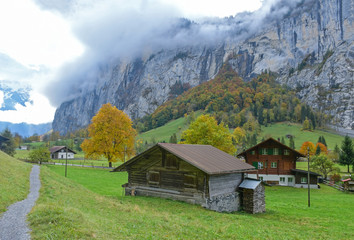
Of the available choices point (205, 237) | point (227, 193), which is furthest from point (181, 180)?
point (205, 237)

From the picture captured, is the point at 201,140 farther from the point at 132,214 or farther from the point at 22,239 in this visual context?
the point at 22,239

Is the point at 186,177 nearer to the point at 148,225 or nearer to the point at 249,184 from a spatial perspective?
the point at 249,184

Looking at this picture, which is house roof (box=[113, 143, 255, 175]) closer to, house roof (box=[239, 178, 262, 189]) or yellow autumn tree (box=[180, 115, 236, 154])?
house roof (box=[239, 178, 262, 189])

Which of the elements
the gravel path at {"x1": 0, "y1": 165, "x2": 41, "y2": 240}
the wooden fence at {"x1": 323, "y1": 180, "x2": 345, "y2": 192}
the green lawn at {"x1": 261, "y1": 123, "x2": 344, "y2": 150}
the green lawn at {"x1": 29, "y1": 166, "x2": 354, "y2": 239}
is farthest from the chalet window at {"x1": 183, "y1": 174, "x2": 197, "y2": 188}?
the green lawn at {"x1": 261, "y1": 123, "x2": 344, "y2": 150}

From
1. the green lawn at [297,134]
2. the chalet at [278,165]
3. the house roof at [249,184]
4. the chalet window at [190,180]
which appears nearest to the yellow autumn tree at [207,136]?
the chalet at [278,165]

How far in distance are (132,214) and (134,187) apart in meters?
10.9

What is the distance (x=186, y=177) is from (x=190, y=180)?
1.64 feet

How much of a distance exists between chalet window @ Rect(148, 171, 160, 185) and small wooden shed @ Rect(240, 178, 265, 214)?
8.57 meters

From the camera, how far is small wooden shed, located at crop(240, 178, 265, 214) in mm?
23859

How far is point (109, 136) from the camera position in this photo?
54594 mm

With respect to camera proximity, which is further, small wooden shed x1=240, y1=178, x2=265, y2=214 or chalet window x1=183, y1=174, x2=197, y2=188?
small wooden shed x1=240, y1=178, x2=265, y2=214

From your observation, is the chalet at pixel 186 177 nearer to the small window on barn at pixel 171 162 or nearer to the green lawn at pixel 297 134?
the small window on barn at pixel 171 162

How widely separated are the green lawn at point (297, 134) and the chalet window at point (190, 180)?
11878 centimetres

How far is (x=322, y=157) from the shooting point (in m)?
57.0
